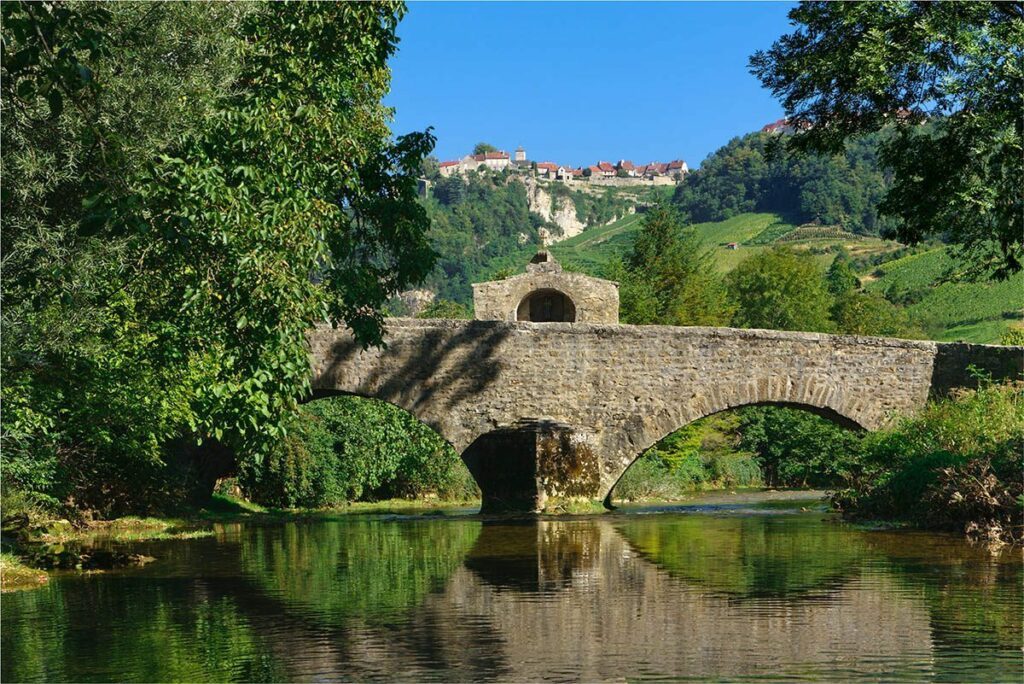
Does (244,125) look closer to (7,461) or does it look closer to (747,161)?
(7,461)

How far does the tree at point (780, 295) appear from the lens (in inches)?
2110

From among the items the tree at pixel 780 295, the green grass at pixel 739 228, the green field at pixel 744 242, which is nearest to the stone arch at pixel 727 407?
the tree at pixel 780 295

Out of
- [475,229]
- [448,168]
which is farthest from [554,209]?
[448,168]

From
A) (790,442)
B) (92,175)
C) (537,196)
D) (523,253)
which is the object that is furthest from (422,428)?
(537,196)

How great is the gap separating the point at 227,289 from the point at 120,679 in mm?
6043

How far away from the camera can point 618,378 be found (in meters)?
23.8

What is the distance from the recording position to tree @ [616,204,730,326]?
139ft

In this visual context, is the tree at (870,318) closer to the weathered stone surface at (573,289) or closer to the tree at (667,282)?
the tree at (667,282)

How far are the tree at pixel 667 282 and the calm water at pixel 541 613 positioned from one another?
84.4ft

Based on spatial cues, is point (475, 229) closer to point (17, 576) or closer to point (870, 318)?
point (870, 318)

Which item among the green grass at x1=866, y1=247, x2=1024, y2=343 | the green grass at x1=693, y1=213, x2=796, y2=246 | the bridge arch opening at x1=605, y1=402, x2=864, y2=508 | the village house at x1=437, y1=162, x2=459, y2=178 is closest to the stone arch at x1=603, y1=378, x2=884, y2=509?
the bridge arch opening at x1=605, y1=402, x2=864, y2=508

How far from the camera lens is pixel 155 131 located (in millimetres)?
12148

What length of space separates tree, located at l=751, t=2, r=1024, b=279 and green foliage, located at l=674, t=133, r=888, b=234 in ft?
264

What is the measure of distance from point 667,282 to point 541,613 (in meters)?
38.0
